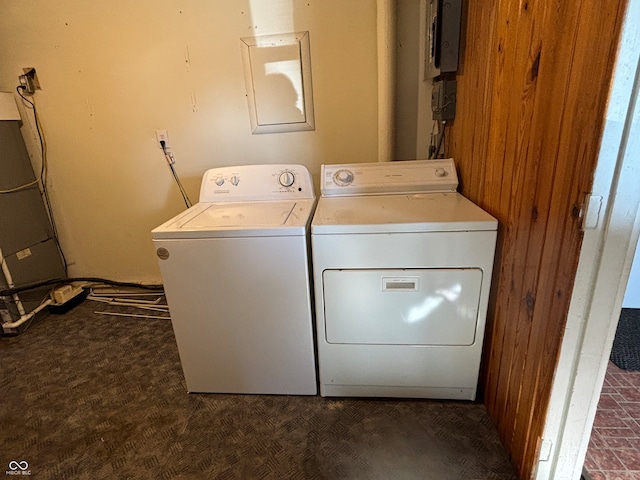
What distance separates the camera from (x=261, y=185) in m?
1.76

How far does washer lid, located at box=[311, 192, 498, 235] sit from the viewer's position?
3.83 ft

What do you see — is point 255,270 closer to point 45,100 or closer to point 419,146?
point 419,146

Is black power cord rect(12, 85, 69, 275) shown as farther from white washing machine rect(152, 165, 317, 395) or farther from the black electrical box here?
the black electrical box

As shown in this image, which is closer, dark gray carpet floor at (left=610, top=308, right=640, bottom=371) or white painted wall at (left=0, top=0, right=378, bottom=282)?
dark gray carpet floor at (left=610, top=308, right=640, bottom=371)

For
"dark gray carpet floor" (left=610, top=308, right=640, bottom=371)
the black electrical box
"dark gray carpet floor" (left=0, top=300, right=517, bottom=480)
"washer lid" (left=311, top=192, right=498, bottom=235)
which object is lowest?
"dark gray carpet floor" (left=0, top=300, right=517, bottom=480)

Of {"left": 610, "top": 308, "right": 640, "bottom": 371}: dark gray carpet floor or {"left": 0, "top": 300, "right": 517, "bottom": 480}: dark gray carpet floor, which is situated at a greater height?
{"left": 610, "top": 308, "right": 640, "bottom": 371}: dark gray carpet floor

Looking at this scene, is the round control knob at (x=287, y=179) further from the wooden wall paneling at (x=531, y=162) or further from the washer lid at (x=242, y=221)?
the wooden wall paneling at (x=531, y=162)

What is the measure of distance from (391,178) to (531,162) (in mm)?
783

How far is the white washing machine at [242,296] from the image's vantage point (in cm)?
128

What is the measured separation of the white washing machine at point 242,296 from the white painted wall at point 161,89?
0.70 metres

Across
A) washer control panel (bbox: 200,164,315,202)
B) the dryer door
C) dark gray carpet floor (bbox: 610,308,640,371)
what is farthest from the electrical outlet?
dark gray carpet floor (bbox: 610,308,640,371)

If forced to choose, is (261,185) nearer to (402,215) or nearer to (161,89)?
(402,215)

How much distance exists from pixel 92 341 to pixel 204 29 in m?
1.97

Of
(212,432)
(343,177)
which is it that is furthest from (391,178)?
(212,432)
